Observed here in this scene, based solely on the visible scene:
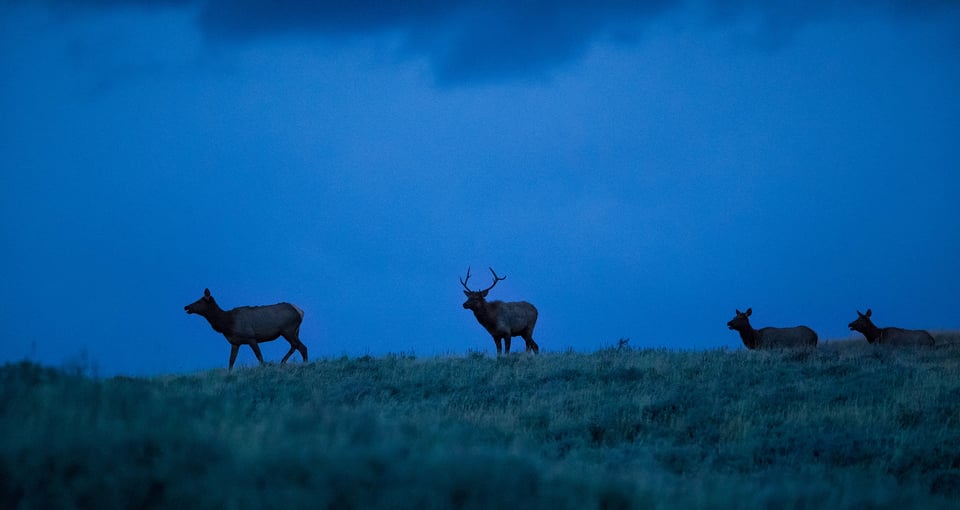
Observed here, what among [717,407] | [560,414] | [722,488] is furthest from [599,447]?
[722,488]

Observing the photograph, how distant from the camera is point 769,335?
2600cm

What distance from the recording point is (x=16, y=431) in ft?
23.1

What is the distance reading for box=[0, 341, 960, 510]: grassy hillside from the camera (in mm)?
6570

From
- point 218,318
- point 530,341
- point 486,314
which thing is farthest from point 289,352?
point 530,341

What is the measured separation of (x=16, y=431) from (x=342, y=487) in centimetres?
271

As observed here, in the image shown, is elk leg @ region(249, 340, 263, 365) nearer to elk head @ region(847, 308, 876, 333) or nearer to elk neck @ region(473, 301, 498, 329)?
elk neck @ region(473, 301, 498, 329)

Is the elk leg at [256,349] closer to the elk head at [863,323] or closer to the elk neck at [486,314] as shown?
the elk neck at [486,314]

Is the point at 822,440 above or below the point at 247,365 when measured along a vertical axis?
below

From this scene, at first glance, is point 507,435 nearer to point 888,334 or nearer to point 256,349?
point 256,349

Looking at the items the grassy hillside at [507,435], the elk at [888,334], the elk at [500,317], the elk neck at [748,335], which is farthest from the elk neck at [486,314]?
the elk at [888,334]

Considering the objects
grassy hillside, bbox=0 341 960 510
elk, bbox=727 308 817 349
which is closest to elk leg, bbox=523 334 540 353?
grassy hillside, bbox=0 341 960 510

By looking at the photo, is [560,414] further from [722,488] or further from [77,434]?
[77,434]

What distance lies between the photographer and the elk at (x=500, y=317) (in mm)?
24438

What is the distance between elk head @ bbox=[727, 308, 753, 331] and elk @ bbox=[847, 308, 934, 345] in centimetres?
395
